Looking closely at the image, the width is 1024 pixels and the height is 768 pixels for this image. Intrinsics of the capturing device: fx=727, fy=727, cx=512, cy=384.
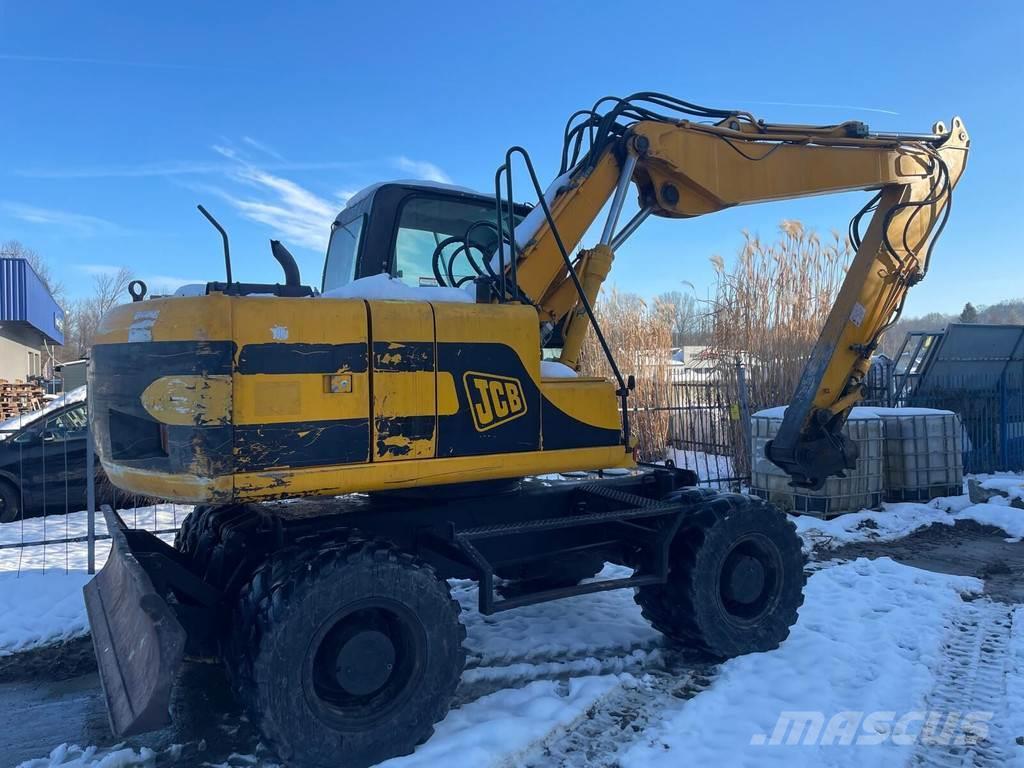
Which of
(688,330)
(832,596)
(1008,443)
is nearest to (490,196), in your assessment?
(832,596)

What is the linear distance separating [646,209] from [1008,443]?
1026cm

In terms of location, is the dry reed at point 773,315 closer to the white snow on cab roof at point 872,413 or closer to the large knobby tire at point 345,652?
the white snow on cab roof at point 872,413

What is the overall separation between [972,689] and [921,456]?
6044 mm

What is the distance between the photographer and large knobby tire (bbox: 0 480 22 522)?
8562 mm

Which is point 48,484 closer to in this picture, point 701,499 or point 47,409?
point 47,409

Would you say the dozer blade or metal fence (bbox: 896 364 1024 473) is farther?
metal fence (bbox: 896 364 1024 473)

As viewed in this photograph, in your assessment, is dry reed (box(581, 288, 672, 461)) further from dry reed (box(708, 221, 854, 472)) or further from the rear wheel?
the rear wheel

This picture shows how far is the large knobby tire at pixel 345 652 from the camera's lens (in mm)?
3174

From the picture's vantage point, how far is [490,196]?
507 centimetres

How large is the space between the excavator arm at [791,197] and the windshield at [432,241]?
0.41 meters

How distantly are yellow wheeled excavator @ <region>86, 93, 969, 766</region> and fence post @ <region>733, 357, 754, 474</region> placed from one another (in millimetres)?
4956

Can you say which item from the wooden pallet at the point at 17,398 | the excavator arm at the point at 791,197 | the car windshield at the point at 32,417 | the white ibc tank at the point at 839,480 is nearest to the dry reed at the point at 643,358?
the white ibc tank at the point at 839,480

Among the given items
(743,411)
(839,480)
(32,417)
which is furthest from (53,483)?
(839,480)

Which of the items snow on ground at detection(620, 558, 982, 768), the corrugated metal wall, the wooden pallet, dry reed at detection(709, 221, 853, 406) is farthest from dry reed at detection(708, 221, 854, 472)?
the corrugated metal wall
